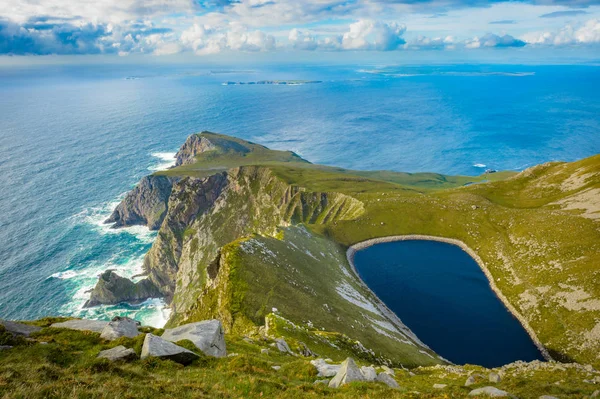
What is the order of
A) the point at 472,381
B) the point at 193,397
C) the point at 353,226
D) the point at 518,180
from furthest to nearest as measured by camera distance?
the point at 518,180
the point at 353,226
the point at 472,381
the point at 193,397

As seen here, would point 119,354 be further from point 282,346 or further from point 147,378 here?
point 282,346

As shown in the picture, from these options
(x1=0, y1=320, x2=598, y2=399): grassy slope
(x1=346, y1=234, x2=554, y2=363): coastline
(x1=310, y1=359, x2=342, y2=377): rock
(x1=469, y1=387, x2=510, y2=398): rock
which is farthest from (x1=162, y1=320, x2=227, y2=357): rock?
(x1=346, y1=234, x2=554, y2=363): coastline

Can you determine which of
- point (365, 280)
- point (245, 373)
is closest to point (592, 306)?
point (365, 280)

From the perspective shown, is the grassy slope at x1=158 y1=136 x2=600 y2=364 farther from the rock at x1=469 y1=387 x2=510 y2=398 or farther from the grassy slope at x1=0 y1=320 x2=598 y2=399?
the rock at x1=469 y1=387 x2=510 y2=398

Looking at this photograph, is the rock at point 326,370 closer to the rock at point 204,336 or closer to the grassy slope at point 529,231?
the rock at point 204,336

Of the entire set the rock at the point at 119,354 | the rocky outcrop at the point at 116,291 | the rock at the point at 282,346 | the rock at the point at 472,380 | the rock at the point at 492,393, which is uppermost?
the rock at the point at 119,354

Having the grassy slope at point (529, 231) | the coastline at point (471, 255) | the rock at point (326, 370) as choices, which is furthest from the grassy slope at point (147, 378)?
the grassy slope at point (529, 231)

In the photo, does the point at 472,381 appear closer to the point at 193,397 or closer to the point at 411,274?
the point at 193,397
